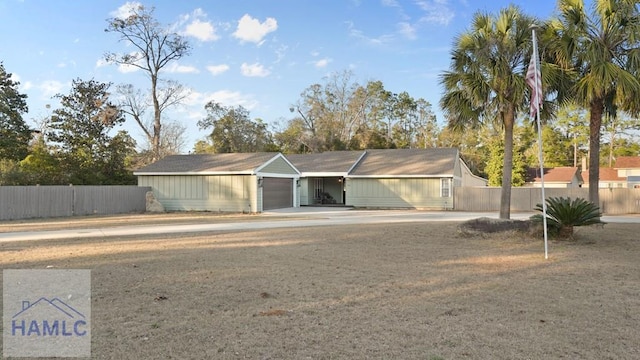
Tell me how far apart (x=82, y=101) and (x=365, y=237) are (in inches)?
1080

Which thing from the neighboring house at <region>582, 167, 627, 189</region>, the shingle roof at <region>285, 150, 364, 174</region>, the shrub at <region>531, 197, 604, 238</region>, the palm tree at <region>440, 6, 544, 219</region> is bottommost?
the shrub at <region>531, 197, 604, 238</region>

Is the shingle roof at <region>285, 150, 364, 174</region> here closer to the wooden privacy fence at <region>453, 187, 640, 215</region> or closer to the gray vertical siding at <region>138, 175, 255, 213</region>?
the gray vertical siding at <region>138, 175, 255, 213</region>

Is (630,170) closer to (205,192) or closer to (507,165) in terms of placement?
(507,165)

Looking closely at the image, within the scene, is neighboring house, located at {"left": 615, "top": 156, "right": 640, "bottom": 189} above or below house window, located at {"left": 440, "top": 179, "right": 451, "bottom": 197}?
above

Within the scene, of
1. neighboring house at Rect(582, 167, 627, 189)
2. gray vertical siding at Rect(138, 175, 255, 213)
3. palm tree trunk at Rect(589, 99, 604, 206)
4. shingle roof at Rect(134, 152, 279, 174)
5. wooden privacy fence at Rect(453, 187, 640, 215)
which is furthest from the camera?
neighboring house at Rect(582, 167, 627, 189)

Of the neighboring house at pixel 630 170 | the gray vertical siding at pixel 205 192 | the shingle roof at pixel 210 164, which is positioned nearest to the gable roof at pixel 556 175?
the neighboring house at pixel 630 170

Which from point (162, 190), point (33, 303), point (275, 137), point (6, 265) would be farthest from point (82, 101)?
point (33, 303)

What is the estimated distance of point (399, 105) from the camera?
165ft

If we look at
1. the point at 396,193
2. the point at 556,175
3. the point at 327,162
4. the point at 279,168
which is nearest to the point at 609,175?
the point at 556,175

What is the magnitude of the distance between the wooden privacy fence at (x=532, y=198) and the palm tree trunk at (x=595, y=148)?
9710 millimetres

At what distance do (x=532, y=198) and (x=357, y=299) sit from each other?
879 inches

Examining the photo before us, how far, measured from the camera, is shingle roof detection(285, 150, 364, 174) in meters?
29.5

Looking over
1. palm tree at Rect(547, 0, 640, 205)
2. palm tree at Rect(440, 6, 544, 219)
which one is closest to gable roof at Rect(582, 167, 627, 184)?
palm tree at Rect(547, 0, 640, 205)

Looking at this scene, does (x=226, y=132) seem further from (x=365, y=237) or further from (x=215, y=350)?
(x=215, y=350)
